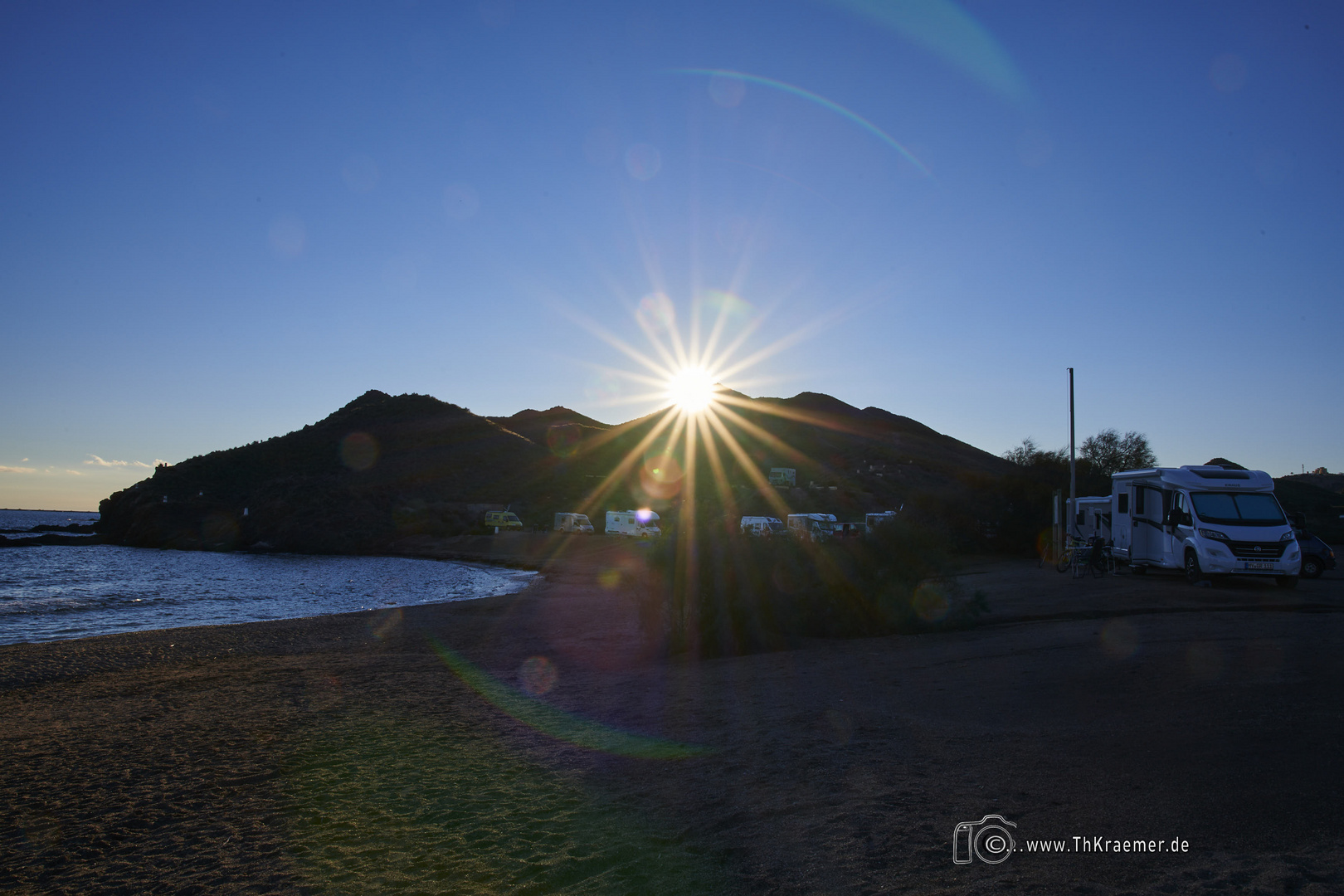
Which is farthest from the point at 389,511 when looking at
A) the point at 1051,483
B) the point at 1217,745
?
the point at 1217,745

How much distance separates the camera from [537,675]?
10.9 metres

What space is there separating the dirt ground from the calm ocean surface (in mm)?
8213

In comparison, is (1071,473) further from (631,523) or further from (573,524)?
(573,524)

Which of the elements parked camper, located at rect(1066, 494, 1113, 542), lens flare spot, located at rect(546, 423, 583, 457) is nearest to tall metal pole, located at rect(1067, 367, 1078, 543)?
parked camper, located at rect(1066, 494, 1113, 542)

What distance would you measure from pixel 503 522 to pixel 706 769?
55.3 metres

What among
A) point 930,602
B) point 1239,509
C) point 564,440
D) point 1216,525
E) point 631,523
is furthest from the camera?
point 564,440

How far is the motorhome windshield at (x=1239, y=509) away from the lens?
57.2 ft

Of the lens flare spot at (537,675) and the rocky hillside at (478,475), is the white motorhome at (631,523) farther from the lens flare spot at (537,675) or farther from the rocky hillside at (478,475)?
the lens flare spot at (537,675)

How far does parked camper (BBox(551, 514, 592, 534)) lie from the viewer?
5456 centimetres

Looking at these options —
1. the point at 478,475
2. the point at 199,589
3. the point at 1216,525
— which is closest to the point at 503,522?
the point at 478,475

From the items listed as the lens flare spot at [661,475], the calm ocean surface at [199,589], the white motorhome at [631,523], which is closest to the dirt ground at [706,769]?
the calm ocean surface at [199,589]

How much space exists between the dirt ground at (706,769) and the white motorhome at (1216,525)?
5.57 meters

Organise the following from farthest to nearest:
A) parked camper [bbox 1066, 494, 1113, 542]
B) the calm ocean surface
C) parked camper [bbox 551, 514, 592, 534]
→ parked camper [bbox 551, 514, 592, 534] → parked camper [bbox 1066, 494, 1113, 542] → the calm ocean surface

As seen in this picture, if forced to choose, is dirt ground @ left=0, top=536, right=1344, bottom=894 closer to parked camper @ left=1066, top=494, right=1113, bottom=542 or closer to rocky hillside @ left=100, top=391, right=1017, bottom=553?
parked camper @ left=1066, top=494, right=1113, bottom=542
